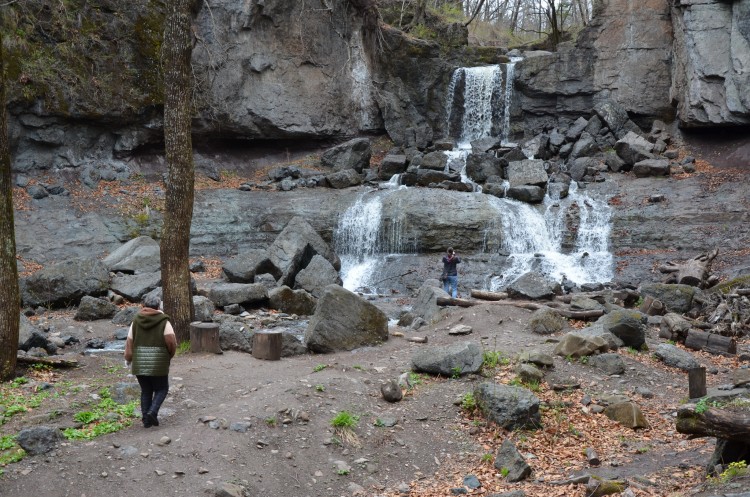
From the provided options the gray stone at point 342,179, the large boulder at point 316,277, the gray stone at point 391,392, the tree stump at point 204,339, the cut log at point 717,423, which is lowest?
the large boulder at point 316,277

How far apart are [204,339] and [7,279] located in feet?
9.29

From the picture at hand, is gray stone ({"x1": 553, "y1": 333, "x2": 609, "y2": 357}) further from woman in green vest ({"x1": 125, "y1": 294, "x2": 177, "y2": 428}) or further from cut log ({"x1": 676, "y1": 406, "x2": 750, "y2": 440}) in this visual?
woman in green vest ({"x1": 125, "y1": 294, "x2": 177, "y2": 428})

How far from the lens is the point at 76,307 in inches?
589

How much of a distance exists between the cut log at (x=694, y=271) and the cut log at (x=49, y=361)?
13164 mm

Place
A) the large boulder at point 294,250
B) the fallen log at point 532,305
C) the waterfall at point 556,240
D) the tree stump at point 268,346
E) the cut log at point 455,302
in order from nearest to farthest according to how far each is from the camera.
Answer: the tree stump at point 268,346 < the fallen log at point 532,305 < the cut log at point 455,302 < the large boulder at point 294,250 < the waterfall at point 556,240

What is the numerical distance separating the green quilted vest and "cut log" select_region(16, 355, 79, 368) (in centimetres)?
283

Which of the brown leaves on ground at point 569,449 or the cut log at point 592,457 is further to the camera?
the cut log at point 592,457

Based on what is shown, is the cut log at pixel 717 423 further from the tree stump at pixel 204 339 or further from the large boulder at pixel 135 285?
the large boulder at pixel 135 285

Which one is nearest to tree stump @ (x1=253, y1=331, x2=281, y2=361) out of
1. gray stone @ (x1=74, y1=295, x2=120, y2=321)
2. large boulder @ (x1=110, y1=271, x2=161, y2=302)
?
gray stone @ (x1=74, y1=295, x2=120, y2=321)

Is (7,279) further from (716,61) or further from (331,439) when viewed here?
(716,61)

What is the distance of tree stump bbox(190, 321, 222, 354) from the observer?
10.4m

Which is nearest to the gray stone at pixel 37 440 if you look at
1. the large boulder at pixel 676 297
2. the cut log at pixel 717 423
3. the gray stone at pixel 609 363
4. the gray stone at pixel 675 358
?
the cut log at pixel 717 423

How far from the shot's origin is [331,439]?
7516 mm

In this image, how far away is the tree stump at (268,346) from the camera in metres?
10.1
